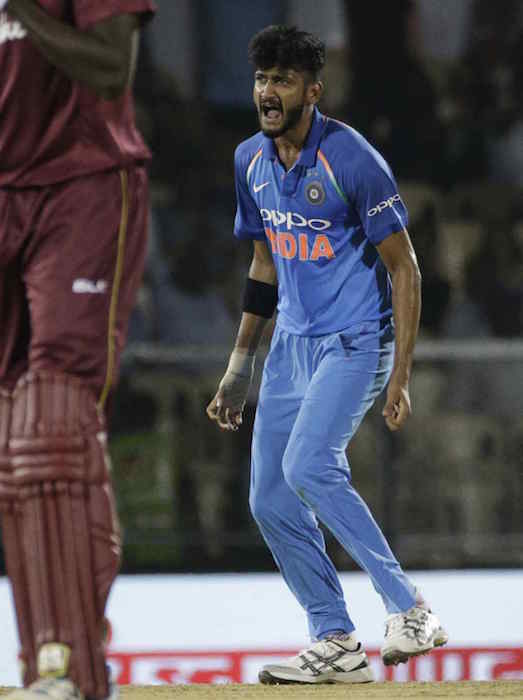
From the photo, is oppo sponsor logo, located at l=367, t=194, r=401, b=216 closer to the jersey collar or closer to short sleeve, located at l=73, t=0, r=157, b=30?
the jersey collar

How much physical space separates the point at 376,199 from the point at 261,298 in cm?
68

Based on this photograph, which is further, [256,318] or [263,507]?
[256,318]

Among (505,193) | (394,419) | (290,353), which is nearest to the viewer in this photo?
(394,419)

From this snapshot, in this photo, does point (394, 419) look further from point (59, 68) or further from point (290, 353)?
point (59, 68)

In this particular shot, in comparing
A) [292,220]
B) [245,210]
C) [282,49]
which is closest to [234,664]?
[245,210]

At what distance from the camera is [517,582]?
6586 millimetres

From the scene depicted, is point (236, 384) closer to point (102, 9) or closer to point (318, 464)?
point (318, 464)

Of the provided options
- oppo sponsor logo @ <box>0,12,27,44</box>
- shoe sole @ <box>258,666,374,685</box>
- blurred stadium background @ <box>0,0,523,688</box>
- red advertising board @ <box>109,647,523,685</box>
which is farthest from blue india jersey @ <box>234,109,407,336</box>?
blurred stadium background @ <box>0,0,523,688</box>

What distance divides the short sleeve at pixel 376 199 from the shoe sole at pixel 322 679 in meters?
1.35

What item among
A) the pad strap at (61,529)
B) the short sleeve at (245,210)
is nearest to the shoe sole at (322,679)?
the short sleeve at (245,210)

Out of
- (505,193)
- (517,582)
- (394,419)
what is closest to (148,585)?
(517,582)

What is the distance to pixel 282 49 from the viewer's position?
431 cm

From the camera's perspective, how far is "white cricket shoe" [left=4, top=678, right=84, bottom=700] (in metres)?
2.89

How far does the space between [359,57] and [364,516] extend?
6.96 meters
